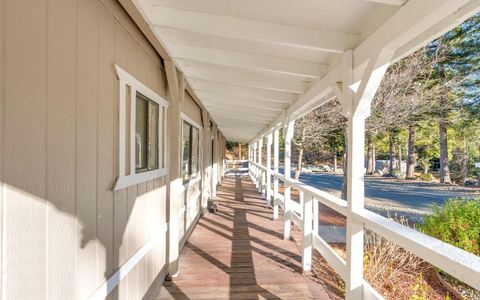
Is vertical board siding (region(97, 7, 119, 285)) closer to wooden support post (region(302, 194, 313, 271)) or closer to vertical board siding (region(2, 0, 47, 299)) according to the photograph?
vertical board siding (region(2, 0, 47, 299))

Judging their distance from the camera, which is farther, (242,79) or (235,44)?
(242,79)

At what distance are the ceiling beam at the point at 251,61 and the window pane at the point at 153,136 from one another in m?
0.61

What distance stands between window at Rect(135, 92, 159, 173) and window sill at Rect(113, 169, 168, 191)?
2.0 inches

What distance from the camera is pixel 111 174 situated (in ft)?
6.63

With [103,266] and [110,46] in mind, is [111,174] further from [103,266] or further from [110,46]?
[110,46]

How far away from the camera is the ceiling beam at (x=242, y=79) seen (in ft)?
11.7

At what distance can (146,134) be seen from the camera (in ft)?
9.21

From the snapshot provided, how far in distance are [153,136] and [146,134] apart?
229 mm

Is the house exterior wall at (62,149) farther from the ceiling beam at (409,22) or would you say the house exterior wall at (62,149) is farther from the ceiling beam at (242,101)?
the ceiling beam at (242,101)

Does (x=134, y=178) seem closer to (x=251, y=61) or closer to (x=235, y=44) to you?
(x=235, y=44)

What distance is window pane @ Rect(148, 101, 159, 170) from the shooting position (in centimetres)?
289

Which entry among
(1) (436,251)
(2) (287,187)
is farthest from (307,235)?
(1) (436,251)

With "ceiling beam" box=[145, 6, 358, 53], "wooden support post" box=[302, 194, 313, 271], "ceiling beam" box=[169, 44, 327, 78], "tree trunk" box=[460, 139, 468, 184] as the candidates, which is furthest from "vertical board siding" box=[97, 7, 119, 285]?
"tree trunk" box=[460, 139, 468, 184]

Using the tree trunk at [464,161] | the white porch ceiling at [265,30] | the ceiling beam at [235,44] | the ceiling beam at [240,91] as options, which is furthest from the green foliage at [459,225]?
the tree trunk at [464,161]
